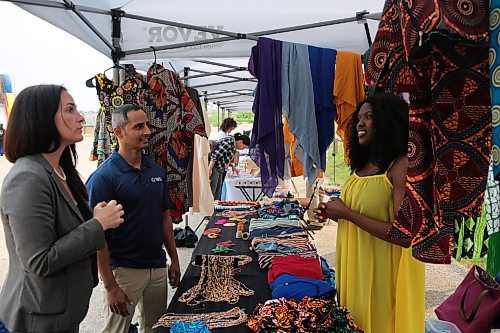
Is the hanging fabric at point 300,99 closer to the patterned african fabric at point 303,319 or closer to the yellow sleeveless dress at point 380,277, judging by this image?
the yellow sleeveless dress at point 380,277

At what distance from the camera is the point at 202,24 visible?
3600mm

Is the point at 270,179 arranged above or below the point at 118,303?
above

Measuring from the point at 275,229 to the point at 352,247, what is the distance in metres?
1.33

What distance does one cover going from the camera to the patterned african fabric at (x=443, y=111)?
747 mm

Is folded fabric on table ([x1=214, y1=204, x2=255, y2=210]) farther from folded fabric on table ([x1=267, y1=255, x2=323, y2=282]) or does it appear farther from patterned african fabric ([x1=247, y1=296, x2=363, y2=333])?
patterned african fabric ([x1=247, y1=296, x2=363, y2=333])

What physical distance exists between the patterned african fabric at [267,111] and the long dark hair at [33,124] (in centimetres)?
139

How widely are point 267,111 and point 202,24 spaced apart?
1385 millimetres

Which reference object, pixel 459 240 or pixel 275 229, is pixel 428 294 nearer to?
pixel 275 229

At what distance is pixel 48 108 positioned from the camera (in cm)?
154

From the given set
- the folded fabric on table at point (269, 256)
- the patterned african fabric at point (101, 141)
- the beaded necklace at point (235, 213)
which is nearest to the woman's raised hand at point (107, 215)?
the folded fabric on table at point (269, 256)

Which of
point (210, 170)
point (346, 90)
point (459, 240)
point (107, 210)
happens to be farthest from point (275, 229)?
point (210, 170)

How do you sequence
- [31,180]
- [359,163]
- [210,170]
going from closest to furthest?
[31,180], [359,163], [210,170]

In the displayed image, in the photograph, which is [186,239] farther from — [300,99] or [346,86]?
[346,86]

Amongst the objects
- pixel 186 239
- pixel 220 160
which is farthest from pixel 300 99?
pixel 220 160
